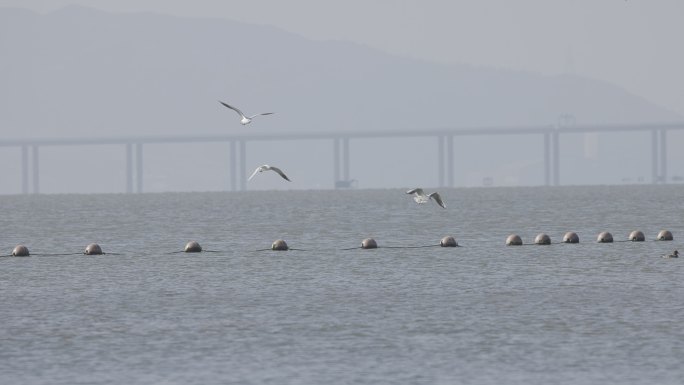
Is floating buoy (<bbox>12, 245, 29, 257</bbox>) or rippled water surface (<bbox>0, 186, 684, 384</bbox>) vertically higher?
floating buoy (<bbox>12, 245, 29, 257</bbox>)

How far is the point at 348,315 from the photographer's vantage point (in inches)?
1513

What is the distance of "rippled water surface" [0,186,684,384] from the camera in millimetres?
29531

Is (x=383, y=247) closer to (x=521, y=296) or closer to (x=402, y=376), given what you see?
(x=521, y=296)

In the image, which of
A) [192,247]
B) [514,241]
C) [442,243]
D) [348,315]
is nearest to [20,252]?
[192,247]

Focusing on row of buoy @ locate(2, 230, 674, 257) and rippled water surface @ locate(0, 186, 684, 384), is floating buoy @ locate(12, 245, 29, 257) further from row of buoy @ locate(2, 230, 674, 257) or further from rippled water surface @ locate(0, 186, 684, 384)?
rippled water surface @ locate(0, 186, 684, 384)

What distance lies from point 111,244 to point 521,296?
1571 inches

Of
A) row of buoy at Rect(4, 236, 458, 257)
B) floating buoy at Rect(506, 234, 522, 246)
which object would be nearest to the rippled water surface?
row of buoy at Rect(4, 236, 458, 257)

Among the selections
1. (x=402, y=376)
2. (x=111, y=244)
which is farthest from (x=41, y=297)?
(x=111, y=244)

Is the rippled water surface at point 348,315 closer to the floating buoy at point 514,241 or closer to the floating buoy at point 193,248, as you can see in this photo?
the floating buoy at point 193,248

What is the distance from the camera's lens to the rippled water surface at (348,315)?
96.9 ft

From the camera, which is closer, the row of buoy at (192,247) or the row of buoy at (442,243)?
the row of buoy at (192,247)

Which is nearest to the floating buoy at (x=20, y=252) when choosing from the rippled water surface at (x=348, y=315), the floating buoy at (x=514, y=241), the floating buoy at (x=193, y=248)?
the rippled water surface at (x=348, y=315)

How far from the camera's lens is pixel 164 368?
30.0 m

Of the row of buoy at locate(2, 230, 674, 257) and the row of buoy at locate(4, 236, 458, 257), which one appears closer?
the row of buoy at locate(4, 236, 458, 257)
